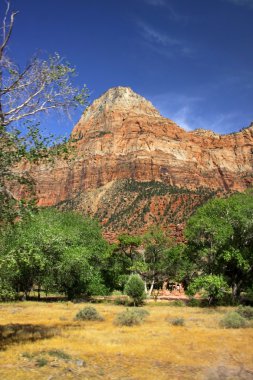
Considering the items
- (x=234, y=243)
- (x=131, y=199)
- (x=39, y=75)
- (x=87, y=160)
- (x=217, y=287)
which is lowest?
(x=217, y=287)

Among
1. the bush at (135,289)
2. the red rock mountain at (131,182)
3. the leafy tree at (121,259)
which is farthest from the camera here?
the red rock mountain at (131,182)

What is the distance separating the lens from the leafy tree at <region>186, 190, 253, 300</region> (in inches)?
1276

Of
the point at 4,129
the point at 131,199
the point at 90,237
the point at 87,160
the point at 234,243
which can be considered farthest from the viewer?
the point at 87,160

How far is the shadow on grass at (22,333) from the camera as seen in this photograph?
54.7ft

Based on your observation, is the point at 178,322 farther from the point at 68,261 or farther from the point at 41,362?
the point at 68,261

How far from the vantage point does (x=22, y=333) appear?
1884cm

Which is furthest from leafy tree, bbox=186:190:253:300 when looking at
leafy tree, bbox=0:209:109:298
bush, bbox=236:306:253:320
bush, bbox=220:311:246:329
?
leafy tree, bbox=0:209:109:298

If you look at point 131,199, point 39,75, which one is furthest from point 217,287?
point 131,199

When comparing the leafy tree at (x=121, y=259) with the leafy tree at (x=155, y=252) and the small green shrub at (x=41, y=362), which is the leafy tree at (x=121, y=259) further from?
the small green shrub at (x=41, y=362)

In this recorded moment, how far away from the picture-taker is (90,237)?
46.5 meters

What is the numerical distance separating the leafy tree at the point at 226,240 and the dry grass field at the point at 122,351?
10528mm

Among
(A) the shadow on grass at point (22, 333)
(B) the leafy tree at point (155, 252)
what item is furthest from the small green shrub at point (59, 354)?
(B) the leafy tree at point (155, 252)

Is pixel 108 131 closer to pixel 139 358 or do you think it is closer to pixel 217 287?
pixel 217 287

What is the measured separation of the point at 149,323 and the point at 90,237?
77.3ft
